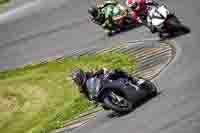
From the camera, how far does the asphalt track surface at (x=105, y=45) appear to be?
21938 millimetres

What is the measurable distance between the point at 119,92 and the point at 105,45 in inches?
311

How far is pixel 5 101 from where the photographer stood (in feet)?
96.2

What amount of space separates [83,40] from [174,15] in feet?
17.0

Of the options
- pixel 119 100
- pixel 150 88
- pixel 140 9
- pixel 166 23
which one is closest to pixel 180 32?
pixel 166 23

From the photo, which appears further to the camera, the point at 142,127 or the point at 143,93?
the point at 143,93

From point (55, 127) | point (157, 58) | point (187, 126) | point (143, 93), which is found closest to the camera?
point (187, 126)

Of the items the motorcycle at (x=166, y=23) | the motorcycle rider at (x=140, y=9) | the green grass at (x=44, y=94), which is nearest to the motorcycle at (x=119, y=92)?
the green grass at (x=44, y=94)

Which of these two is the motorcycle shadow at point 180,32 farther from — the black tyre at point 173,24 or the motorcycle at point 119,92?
the motorcycle at point 119,92

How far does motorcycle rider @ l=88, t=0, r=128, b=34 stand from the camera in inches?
1268

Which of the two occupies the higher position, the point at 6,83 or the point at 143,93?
the point at 143,93

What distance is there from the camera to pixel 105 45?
102ft

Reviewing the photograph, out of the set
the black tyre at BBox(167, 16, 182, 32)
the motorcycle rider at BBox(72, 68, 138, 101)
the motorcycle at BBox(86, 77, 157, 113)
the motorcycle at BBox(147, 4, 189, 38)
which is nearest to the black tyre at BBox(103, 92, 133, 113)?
the motorcycle at BBox(86, 77, 157, 113)

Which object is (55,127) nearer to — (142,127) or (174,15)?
(142,127)

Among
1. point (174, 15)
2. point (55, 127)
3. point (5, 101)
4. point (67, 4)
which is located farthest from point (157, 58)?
point (67, 4)
